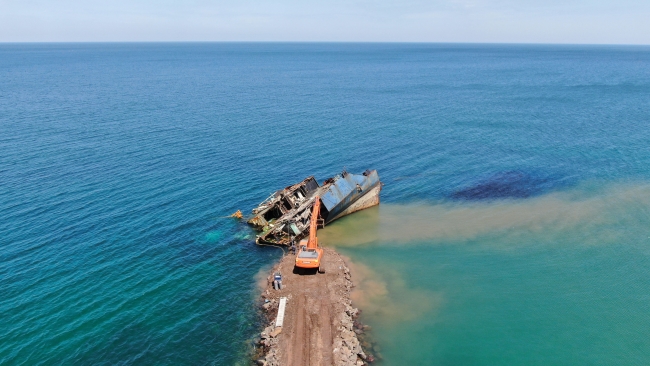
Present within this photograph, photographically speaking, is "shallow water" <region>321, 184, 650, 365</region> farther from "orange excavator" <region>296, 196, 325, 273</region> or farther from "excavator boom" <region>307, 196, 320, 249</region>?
"orange excavator" <region>296, 196, 325, 273</region>

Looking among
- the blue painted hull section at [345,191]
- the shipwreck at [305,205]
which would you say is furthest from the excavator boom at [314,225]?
the blue painted hull section at [345,191]

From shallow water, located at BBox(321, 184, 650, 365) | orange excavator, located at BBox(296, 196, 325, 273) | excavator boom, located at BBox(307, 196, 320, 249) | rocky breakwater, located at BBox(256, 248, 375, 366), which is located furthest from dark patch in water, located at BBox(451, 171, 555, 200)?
rocky breakwater, located at BBox(256, 248, 375, 366)

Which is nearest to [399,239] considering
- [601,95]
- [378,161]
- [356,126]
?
[378,161]

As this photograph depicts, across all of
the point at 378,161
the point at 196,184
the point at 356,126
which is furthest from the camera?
the point at 356,126

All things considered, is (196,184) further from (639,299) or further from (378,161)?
(639,299)

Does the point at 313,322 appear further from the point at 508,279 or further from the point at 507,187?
the point at 507,187

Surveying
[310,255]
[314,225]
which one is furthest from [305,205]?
[310,255]
